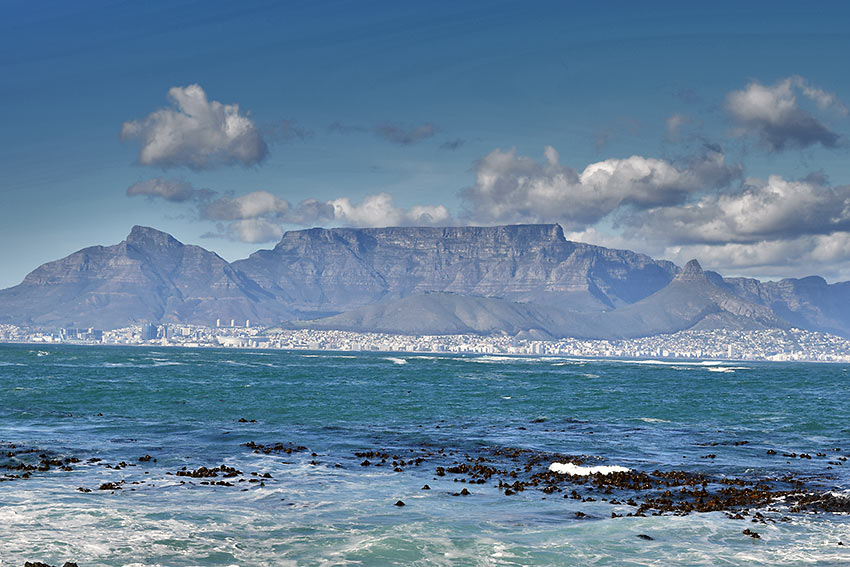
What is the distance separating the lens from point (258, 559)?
2220 cm

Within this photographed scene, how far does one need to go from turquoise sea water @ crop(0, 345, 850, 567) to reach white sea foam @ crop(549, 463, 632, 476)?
222 cm

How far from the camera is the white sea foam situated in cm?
3659

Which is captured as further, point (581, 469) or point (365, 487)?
point (581, 469)

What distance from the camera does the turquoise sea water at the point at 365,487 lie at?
23.3 metres

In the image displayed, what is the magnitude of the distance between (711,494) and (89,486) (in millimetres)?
26129

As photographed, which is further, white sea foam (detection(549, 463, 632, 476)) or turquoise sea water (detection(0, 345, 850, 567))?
white sea foam (detection(549, 463, 632, 476))

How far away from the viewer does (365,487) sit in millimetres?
33188

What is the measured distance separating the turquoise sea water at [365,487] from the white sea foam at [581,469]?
2.22 meters

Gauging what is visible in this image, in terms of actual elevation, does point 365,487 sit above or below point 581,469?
below

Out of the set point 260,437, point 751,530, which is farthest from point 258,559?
point 260,437

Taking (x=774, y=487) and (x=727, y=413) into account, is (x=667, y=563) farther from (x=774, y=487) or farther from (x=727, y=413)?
(x=727, y=413)

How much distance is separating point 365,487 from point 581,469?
435 inches

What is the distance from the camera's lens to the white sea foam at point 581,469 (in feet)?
120

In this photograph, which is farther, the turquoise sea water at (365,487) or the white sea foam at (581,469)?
the white sea foam at (581,469)
